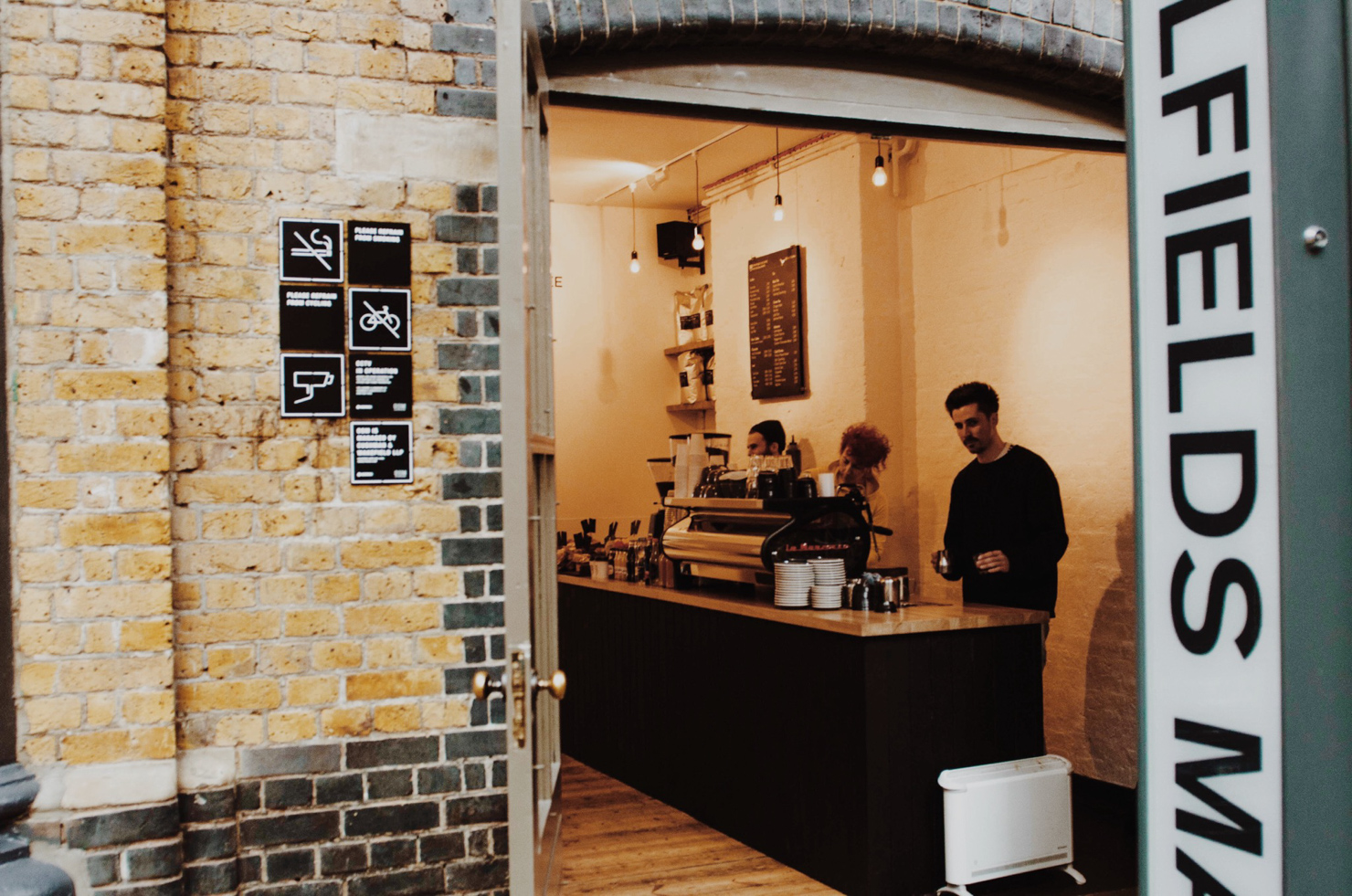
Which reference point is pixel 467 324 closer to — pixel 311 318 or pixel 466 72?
pixel 311 318

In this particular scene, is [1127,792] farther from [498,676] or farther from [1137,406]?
[1137,406]

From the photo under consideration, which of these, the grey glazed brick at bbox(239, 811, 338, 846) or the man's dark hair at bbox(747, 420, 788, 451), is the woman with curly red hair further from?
the grey glazed brick at bbox(239, 811, 338, 846)

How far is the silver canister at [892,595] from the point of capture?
4.11 meters

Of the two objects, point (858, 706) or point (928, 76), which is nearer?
point (928, 76)

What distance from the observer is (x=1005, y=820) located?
12.2 ft

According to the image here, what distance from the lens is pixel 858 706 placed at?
3.78 metres

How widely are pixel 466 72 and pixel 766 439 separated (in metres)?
4.11

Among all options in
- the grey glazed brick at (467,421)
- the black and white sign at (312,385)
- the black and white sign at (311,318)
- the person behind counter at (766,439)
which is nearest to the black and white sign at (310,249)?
the black and white sign at (311,318)

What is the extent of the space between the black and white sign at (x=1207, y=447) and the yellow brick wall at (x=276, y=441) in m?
1.75

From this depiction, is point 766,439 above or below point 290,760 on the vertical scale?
above

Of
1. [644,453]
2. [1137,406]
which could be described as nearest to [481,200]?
[1137,406]

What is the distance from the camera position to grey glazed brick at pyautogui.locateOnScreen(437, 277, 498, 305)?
8.48 feet

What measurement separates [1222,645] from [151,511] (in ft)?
6.91

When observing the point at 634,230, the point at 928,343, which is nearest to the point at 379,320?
the point at 928,343
